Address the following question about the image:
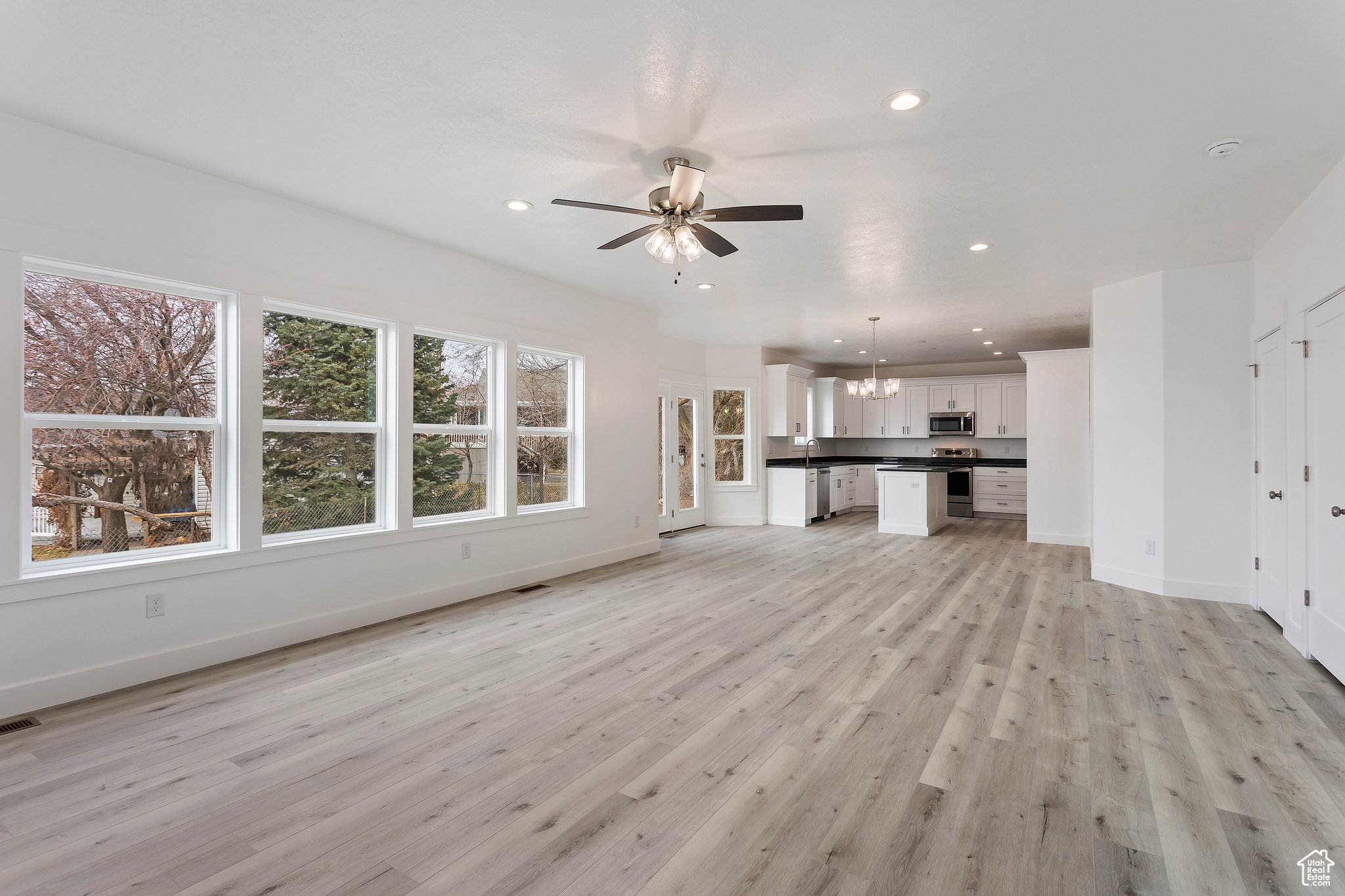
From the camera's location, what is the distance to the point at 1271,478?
4.21m

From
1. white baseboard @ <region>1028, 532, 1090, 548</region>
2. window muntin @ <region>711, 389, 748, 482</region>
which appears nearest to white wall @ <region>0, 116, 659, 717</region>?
window muntin @ <region>711, 389, 748, 482</region>

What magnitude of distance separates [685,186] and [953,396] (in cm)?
878

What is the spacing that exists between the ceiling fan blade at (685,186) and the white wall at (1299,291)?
3044 mm

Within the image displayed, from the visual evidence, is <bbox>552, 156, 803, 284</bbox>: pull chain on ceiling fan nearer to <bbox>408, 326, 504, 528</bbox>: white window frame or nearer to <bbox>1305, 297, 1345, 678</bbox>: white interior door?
<bbox>408, 326, 504, 528</bbox>: white window frame

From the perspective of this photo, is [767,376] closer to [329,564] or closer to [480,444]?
[480,444]

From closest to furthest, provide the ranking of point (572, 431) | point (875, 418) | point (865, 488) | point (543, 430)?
1. point (543, 430)
2. point (572, 431)
3. point (875, 418)
4. point (865, 488)

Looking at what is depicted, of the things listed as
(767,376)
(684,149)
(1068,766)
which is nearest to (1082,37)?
(684,149)

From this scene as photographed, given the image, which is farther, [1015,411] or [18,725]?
[1015,411]

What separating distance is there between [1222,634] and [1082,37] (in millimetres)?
3756

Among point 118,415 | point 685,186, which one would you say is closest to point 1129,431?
point 685,186

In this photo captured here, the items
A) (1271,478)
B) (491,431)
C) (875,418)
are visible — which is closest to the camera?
(1271,478)

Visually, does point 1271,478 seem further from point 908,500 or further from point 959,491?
point 959,491

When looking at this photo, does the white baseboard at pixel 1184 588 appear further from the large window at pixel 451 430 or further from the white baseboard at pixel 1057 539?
the large window at pixel 451 430

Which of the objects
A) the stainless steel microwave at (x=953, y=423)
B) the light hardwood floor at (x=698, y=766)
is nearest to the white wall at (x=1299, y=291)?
the light hardwood floor at (x=698, y=766)
